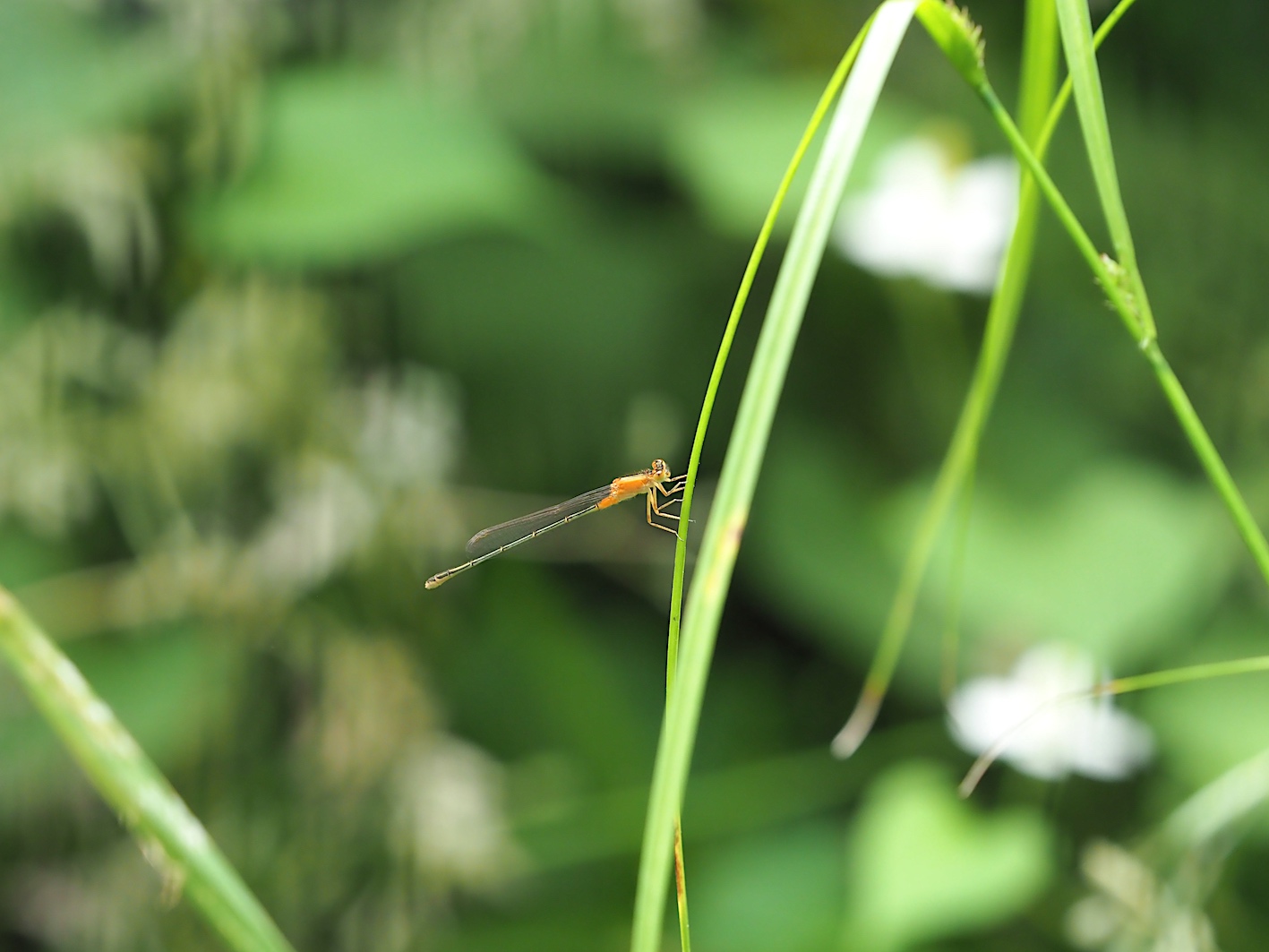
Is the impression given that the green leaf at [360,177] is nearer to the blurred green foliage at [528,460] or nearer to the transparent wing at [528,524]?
the blurred green foliage at [528,460]

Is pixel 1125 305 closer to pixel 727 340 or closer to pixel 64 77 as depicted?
pixel 727 340

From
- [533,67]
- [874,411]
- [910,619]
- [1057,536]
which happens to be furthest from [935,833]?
[533,67]

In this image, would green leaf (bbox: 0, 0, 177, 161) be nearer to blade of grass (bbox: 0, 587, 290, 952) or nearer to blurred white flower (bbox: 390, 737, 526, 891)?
blurred white flower (bbox: 390, 737, 526, 891)

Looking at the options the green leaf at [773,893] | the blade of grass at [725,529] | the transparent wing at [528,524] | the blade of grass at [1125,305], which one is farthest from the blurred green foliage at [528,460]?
the blade of grass at [725,529]

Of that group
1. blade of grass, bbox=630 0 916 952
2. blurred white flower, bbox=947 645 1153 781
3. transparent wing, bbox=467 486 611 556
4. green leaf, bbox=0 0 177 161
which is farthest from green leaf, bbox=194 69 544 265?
blade of grass, bbox=630 0 916 952

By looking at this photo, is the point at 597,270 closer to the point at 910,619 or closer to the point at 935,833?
the point at 910,619

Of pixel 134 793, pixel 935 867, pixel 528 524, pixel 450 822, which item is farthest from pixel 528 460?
pixel 134 793
